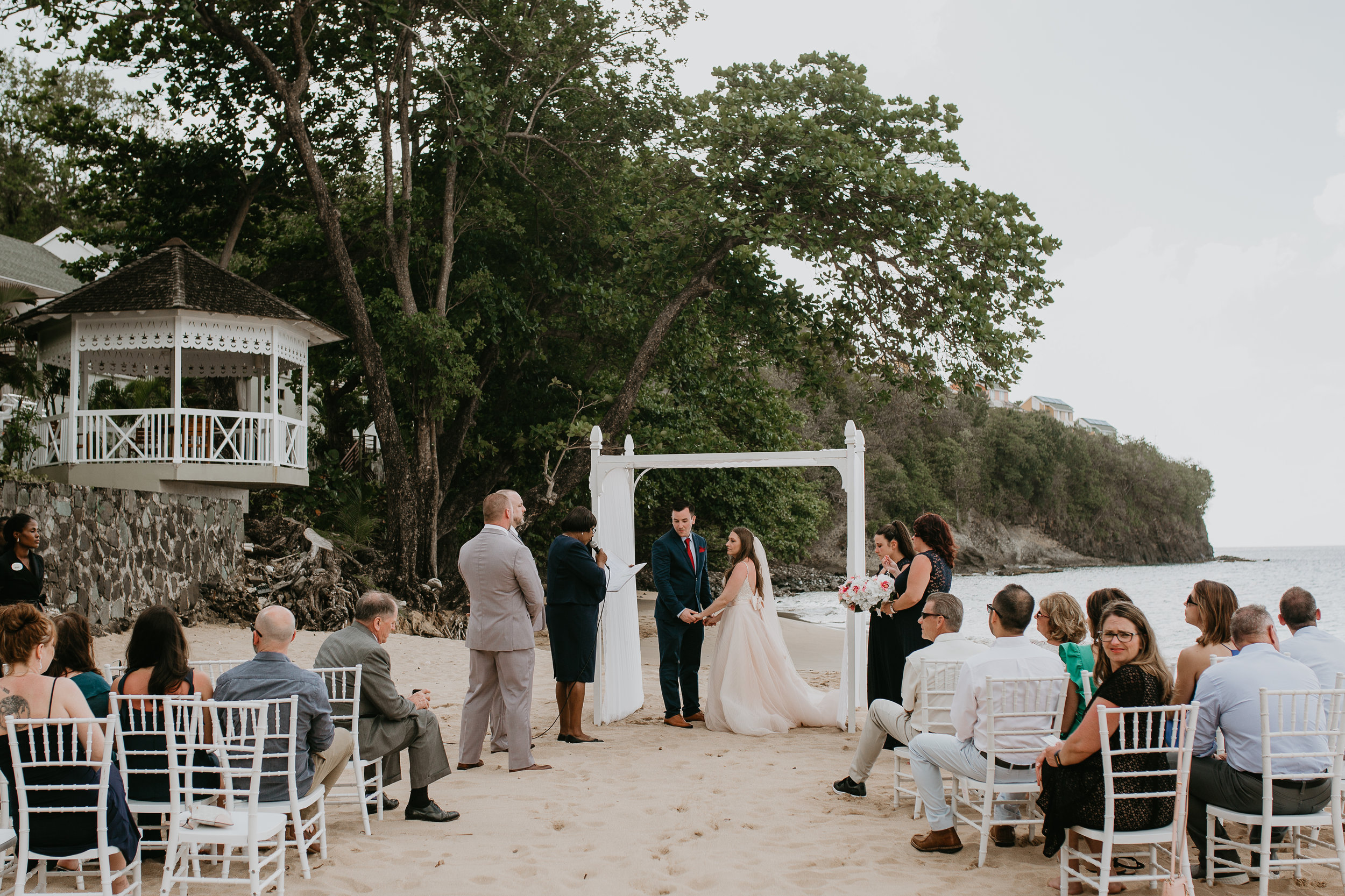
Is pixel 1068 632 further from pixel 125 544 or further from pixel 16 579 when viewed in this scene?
pixel 125 544

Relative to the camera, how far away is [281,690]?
470 centimetres

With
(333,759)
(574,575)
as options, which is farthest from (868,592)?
(333,759)

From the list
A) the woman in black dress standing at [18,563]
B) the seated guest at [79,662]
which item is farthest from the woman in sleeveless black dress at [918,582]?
the woman in black dress standing at [18,563]

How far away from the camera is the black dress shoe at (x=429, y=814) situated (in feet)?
18.8

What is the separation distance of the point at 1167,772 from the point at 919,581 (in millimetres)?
3032

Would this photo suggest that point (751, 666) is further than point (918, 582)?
Yes

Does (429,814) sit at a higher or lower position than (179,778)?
lower

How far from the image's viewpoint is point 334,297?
70.1 ft

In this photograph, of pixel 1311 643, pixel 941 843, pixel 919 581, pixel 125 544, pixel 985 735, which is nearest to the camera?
pixel 985 735

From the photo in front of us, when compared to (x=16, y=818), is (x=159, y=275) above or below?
above

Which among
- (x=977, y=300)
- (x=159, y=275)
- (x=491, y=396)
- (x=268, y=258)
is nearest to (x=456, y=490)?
(x=491, y=396)

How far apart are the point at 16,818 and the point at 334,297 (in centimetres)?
1812

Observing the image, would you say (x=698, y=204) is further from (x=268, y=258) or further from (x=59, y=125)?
(x=59, y=125)

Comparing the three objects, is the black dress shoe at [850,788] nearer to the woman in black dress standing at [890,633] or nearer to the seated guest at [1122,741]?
the woman in black dress standing at [890,633]
